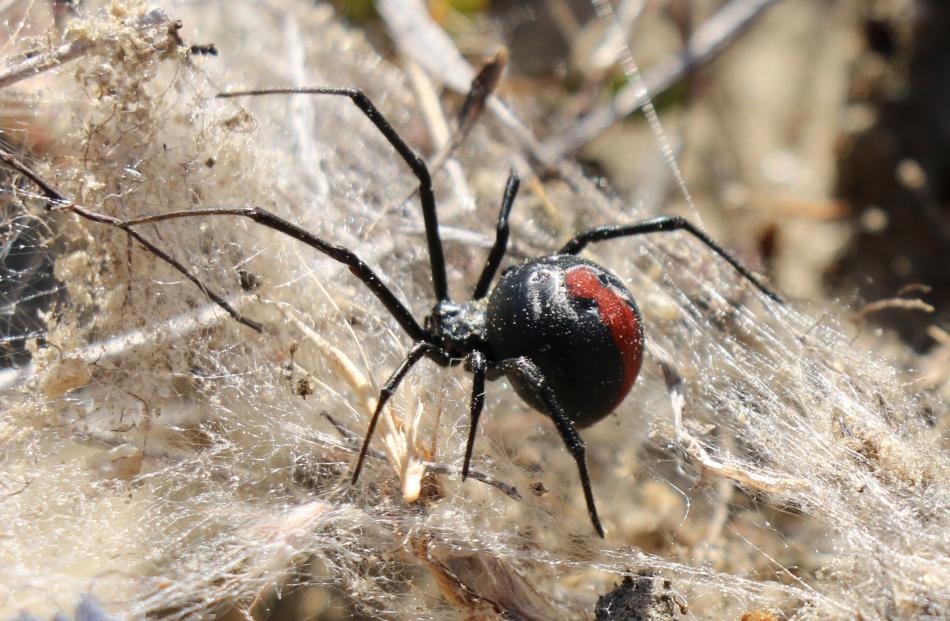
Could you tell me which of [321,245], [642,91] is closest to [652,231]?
[321,245]

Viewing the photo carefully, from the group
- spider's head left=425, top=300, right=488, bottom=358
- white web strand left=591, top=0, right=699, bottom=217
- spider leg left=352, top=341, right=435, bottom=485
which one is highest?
white web strand left=591, top=0, right=699, bottom=217

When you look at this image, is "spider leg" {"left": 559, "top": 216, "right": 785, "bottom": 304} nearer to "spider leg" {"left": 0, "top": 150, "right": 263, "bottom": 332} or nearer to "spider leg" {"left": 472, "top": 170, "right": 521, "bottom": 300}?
"spider leg" {"left": 472, "top": 170, "right": 521, "bottom": 300}

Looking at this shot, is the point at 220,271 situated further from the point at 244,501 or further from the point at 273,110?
the point at 273,110

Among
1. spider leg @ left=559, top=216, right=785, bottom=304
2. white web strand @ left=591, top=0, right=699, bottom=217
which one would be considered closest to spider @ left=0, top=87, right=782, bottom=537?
spider leg @ left=559, top=216, right=785, bottom=304

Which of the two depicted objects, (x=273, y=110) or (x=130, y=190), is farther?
(x=273, y=110)

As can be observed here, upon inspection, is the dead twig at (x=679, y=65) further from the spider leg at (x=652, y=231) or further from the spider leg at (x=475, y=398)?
the spider leg at (x=475, y=398)

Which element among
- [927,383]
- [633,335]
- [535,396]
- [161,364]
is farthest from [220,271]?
[927,383]

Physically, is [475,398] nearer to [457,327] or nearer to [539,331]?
[539,331]

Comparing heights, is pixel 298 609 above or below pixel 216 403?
below
